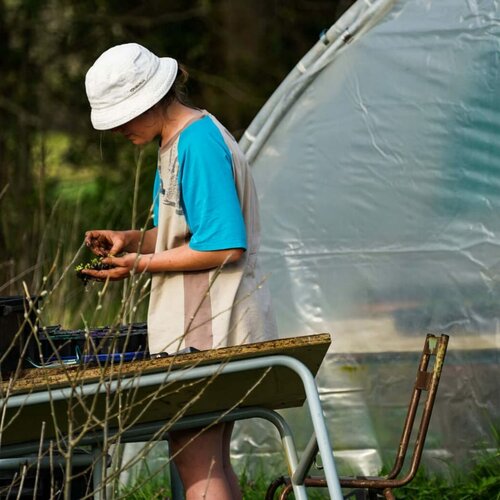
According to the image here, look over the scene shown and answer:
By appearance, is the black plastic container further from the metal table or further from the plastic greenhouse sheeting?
the plastic greenhouse sheeting

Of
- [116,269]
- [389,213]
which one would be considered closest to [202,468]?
[116,269]

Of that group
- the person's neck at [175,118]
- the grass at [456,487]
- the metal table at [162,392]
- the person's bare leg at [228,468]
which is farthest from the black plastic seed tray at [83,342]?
the grass at [456,487]

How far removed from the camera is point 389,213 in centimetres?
518

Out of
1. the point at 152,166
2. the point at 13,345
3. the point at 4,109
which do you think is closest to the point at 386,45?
the point at 13,345

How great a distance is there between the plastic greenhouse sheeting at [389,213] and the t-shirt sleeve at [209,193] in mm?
1946

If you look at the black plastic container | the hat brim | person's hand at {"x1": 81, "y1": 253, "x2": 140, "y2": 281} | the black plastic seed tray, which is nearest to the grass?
the black plastic seed tray

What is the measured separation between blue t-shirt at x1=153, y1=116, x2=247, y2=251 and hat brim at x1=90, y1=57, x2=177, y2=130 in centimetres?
13

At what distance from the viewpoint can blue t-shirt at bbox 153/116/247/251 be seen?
3.26 meters

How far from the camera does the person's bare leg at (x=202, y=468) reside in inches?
132

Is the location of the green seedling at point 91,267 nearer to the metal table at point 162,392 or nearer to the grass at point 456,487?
the metal table at point 162,392

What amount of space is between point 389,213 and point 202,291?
1.92m

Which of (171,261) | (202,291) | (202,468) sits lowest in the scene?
(202,468)

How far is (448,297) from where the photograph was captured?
5.07 metres

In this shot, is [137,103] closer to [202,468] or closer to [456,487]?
[202,468]
